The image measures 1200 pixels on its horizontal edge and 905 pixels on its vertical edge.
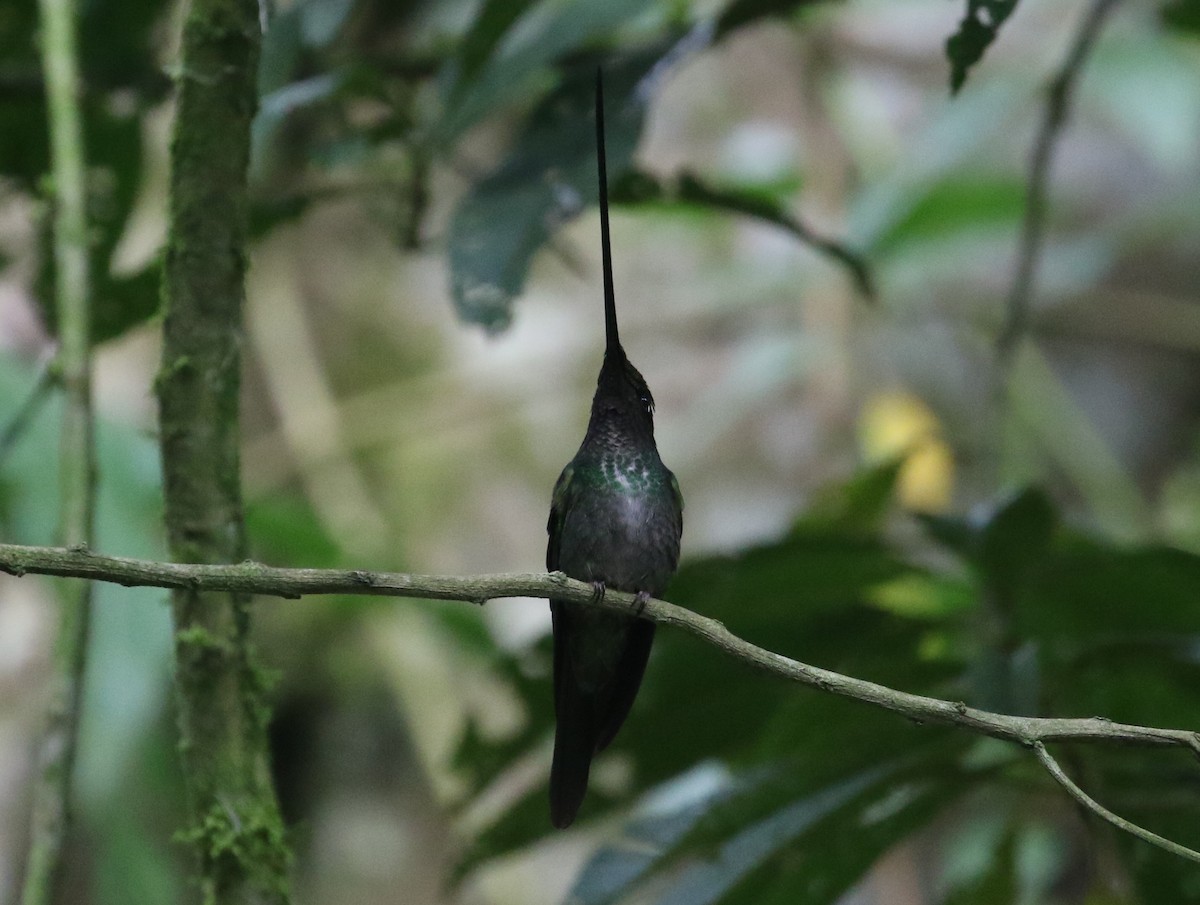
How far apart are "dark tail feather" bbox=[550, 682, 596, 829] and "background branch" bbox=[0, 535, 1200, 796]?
447mm

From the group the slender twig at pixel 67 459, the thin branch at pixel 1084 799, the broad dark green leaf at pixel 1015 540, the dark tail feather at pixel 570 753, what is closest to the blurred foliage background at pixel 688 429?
the broad dark green leaf at pixel 1015 540

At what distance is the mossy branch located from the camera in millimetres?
1128

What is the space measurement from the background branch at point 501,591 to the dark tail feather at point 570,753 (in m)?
0.45

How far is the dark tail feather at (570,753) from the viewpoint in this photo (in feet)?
5.71

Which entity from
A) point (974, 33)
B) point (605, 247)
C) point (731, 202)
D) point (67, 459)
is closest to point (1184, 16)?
point (731, 202)

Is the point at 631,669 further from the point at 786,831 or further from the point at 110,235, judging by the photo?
the point at 110,235

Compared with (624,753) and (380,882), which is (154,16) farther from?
(380,882)

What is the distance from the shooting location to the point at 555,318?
6.43 metres

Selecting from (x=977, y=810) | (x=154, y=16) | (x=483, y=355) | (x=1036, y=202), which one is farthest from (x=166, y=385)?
(x=483, y=355)

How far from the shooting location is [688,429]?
224 inches

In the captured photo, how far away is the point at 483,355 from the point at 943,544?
4306 millimetres

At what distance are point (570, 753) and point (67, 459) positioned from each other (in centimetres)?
84

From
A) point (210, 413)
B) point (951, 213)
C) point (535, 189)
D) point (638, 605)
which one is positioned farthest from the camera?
point (951, 213)

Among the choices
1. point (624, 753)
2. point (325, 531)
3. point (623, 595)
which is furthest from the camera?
point (325, 531)
